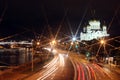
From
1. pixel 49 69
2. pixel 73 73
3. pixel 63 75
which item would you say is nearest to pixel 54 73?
pixel 63 75

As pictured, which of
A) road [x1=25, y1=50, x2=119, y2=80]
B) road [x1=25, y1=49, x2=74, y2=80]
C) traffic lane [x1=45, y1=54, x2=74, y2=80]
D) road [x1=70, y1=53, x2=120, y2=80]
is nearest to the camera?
road [x1=25, y1=49, x2=74, y2=80]

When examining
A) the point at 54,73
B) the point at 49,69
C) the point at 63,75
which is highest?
the point at 49,69

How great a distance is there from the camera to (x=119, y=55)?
89062 millimetres

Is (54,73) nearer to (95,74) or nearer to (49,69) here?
(49,69)

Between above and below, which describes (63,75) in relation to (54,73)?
below

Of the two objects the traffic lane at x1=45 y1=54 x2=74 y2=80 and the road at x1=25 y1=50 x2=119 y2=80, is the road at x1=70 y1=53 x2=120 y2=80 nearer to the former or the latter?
the road at x1=25 y1=50 x2=119 y2=80

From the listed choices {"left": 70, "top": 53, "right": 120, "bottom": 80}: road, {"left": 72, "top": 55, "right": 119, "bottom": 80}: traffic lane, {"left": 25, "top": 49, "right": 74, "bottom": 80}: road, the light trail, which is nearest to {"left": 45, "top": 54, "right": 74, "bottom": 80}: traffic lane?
{"left": 25, "top": 49, "right": 74, "bottom": 80}: road

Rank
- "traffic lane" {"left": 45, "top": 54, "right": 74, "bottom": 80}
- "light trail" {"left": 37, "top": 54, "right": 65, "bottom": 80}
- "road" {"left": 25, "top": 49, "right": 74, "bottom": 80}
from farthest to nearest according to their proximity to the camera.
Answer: "light trail" {"left": 37, "top": 54, "right": 65, "bottom": 80}, "traffic lane" {"left": 45, "top": 54, "right": 74, "bottom": 80}, "road" {"left": 25, "top": 49, "right": 74, "bottom": 80}

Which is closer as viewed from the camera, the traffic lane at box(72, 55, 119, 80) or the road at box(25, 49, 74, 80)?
the road at box(25, 49, 74, 80)

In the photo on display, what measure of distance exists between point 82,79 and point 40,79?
9260mm

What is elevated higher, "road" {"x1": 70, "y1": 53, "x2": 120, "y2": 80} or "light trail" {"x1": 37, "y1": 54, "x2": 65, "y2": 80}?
"light trail" {"x1": 37, "y1": 54, "x2": 65, "y2": 80}

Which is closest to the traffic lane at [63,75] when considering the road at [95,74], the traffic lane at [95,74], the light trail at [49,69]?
the light trail at [49,69]

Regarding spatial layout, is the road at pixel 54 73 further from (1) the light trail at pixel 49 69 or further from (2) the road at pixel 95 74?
(2) the road at pixel 95 74

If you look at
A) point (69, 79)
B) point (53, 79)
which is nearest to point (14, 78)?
point (53, 79)
